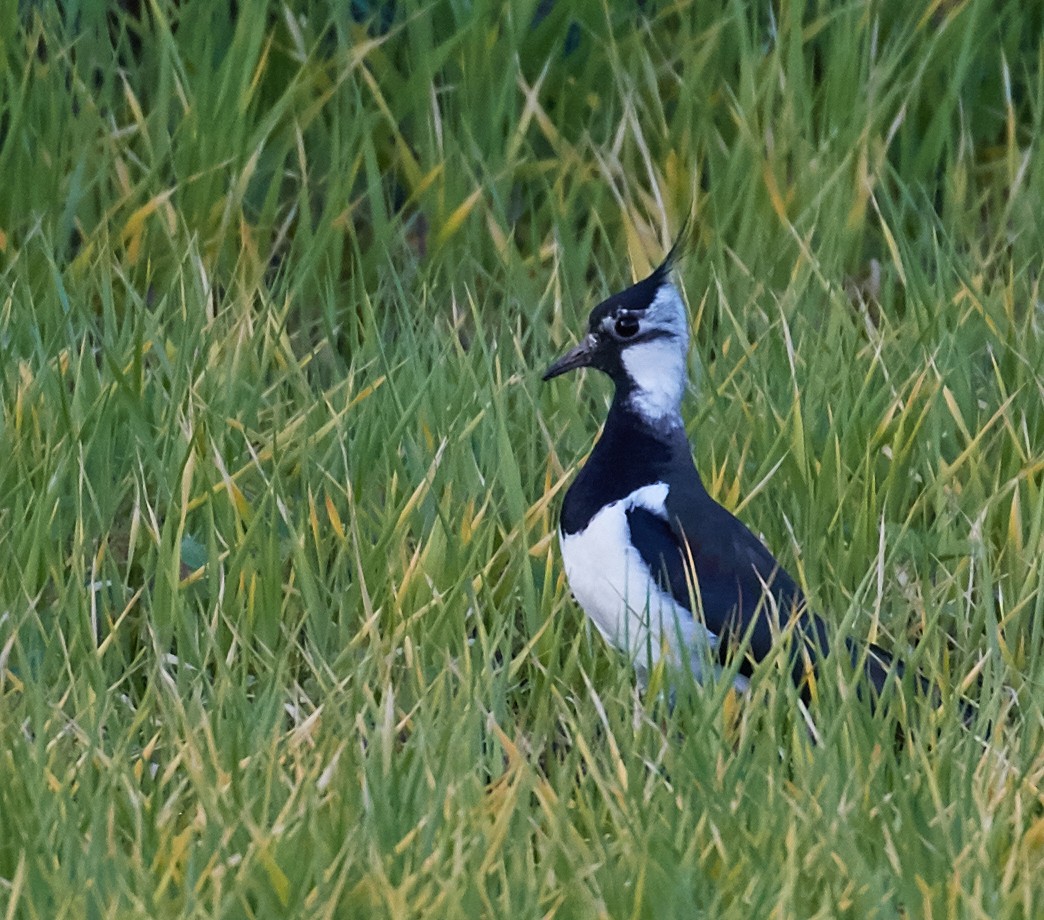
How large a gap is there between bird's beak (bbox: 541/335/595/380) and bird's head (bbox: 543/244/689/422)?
0.05 ft

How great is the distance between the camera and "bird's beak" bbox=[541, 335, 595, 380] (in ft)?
10.9

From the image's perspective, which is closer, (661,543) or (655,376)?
(661,543)

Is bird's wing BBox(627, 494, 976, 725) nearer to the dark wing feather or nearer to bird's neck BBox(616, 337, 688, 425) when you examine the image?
the dark wing feather

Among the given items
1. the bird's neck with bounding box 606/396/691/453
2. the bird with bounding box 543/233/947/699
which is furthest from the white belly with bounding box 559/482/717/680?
the bird's neck with bounding box 606/396/691/453

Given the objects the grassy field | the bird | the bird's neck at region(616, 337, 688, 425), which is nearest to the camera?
the grassy field

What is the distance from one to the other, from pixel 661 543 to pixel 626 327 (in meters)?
0.44

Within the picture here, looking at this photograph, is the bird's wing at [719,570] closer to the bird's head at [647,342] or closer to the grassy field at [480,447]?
the grassy field at [480,447]

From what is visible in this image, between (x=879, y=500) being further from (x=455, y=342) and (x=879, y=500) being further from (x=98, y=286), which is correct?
Result: (x=98, y=286)

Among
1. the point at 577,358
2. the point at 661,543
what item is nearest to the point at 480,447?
the point at 577,358

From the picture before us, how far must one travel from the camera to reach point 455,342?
3.76m

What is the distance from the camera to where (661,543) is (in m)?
3.04

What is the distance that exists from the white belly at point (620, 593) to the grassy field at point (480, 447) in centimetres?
9

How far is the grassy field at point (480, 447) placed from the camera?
2.35 metres

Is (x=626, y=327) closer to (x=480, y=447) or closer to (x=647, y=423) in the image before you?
(x=647, y=423)
